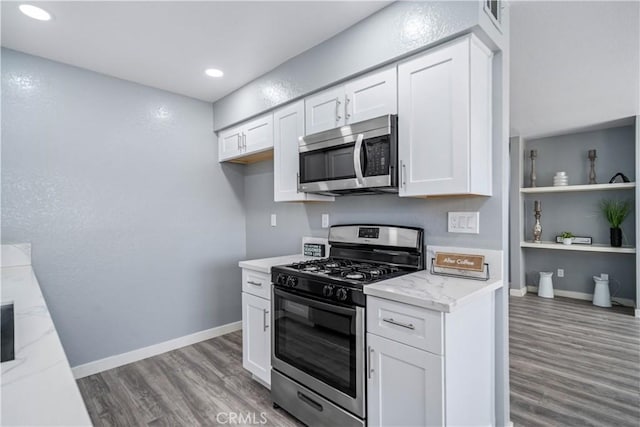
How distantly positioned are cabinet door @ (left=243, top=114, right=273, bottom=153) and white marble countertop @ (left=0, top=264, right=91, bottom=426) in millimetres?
1999

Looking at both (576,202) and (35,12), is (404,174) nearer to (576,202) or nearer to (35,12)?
(35,12)

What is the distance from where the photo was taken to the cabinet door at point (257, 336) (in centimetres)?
225

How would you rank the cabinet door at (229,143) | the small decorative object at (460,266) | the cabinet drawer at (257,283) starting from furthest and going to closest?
the cabinet door at (229,143) → the cabinet drawer at (257,283) → the small decorative object at (460,266)

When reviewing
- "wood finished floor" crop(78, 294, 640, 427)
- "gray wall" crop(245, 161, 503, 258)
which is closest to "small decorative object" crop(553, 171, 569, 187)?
"wood finished floor" crop(78, 294, 640, 427)

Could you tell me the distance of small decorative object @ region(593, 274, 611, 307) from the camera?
4281 mm

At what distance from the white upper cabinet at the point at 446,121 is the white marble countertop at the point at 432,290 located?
18.4 inches

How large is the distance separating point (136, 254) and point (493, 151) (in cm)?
289

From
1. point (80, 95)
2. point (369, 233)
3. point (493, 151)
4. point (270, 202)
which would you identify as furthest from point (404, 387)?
point (80, 95)

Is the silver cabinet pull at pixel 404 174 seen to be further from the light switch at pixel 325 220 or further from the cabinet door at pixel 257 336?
the cabinet door at pixel 257 336

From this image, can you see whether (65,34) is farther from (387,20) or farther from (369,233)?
(369,233)

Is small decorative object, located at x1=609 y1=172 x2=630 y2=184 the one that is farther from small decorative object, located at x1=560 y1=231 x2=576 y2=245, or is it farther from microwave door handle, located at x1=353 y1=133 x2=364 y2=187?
microwave door handle, located at x1=353 y1=133 x2=364 y2=187

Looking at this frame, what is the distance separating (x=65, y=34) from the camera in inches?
83.3

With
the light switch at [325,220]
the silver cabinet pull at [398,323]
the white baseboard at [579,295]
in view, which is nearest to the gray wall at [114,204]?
the light switch at [325,220]

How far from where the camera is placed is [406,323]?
57.6 inches
